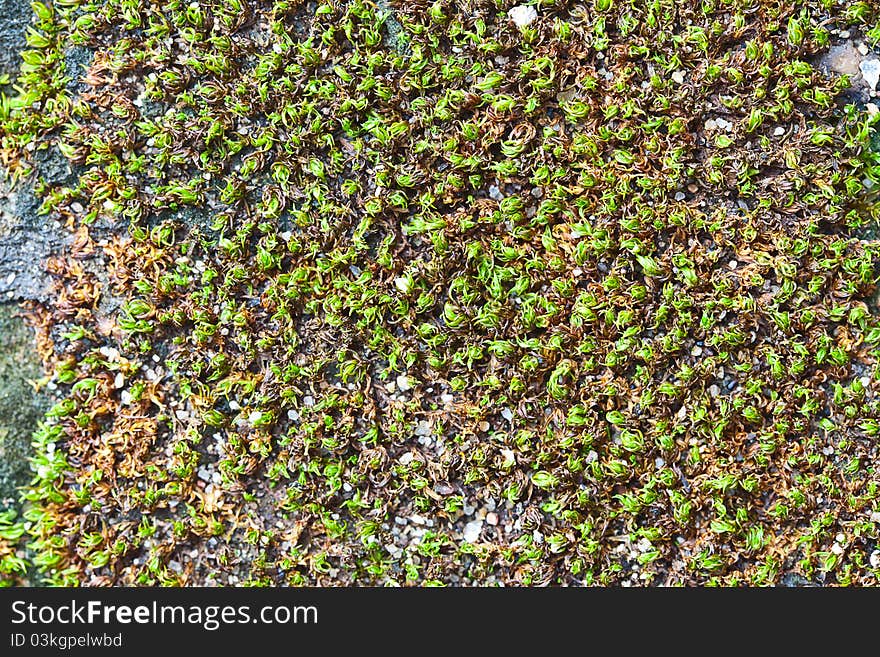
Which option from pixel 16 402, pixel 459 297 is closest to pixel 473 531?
pixel 459 297

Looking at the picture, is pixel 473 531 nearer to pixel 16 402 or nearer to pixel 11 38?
pixel 16 402

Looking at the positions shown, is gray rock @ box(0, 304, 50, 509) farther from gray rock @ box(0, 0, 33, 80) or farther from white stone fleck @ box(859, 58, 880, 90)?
white stone fleck @ box(859, 58, 880, 90)

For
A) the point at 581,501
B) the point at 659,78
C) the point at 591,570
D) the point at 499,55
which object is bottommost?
the point at 591,570

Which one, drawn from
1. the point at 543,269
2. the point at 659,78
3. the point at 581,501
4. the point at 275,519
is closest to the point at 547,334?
the point at 543,269

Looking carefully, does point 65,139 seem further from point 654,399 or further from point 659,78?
point 654,399

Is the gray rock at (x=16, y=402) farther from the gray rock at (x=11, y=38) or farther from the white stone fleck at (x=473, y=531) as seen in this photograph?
the white stone fleck at (x=473, y=531)

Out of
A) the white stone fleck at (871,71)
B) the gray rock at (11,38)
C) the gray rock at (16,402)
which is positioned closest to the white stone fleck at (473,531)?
the gray rock at (16,402)

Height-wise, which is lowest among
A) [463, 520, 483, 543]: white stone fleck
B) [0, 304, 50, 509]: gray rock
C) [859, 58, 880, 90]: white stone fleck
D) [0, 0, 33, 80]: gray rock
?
[463, 520, 483, 543]: white stone fleck

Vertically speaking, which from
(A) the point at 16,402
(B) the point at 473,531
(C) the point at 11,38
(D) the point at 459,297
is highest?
(C) the point at 11,38

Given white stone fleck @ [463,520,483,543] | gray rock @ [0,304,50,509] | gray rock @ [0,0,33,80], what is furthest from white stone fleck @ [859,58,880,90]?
gray rock @ [0,304,50,509]

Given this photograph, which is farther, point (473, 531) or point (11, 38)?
point (11, 38)

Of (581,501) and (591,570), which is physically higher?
(581,501)
